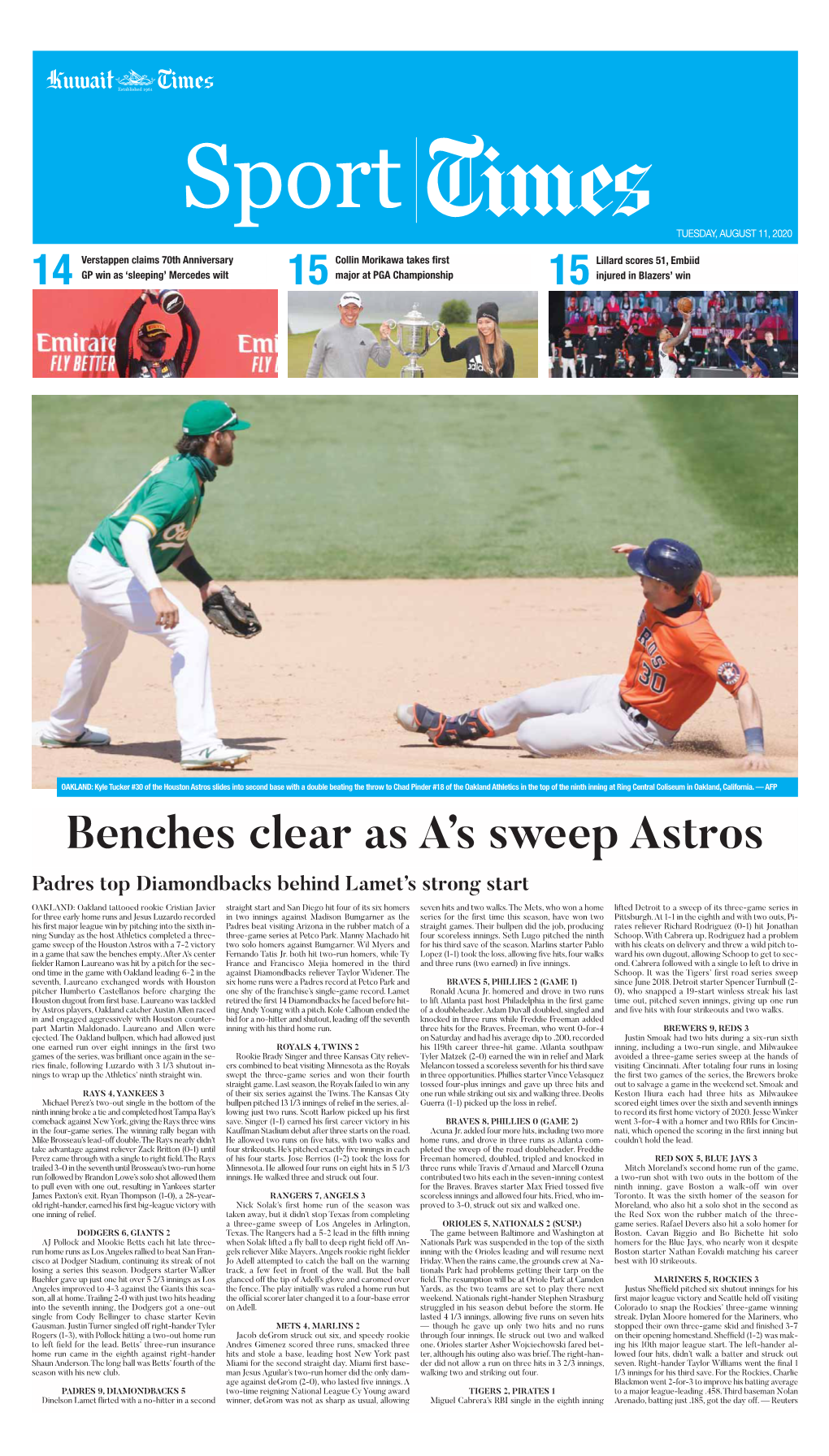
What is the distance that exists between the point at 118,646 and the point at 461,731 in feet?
6.65

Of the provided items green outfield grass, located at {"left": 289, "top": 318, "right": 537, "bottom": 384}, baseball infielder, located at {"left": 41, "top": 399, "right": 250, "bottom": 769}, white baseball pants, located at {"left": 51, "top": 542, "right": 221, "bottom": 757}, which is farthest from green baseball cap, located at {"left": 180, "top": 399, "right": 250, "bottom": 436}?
white baseball pants, located at {"left": 51, "top": 542, "right": 221, "bottom": 757}

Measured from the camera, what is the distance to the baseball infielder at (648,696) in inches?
324

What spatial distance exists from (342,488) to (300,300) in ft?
29.0

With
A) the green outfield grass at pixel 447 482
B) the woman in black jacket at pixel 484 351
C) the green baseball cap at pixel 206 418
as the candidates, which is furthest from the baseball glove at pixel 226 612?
the green outfield grass at pixel 447 482

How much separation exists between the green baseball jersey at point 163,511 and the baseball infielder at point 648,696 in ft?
5.70

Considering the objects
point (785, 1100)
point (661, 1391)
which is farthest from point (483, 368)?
point (661, 1391)

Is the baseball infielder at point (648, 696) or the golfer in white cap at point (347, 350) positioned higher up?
the golfer in white cap at point (347, 350)

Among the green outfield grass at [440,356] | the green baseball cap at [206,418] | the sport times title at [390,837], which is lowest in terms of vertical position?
the sport times title at [390,837]

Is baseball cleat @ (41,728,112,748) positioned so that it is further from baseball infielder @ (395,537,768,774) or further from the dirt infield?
baseball infielder @ (395,537,768,774)

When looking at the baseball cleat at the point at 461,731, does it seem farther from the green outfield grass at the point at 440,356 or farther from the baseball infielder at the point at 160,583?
the green outfield grass at the point at 440,356

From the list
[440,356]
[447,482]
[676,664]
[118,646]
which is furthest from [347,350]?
[447,482]

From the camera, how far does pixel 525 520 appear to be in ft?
53.1

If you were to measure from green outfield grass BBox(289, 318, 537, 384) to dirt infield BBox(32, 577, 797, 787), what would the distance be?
2.11 m

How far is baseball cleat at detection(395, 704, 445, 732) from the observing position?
914cm
